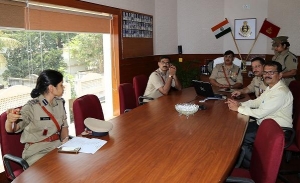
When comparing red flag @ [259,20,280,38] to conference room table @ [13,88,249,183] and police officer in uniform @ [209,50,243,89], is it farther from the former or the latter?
conference room table @ [13,88,249,183]

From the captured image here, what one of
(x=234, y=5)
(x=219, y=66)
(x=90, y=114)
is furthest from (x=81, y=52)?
(x=234, y=5)

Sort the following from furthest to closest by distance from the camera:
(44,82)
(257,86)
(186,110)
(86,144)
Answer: (257,86)
(186,110)
(44,82)
(86,144)

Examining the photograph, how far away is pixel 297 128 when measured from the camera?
8.52ft

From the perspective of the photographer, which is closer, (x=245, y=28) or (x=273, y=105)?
(x=273, y=105)

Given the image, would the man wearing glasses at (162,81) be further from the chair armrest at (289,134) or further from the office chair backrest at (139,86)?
the chair armrest at (289,134)

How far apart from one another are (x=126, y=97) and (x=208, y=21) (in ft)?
13.1

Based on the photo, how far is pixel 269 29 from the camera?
6.09 m

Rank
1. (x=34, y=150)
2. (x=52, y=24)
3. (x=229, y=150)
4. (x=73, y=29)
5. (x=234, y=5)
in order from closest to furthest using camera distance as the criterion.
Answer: (x=229, y=150) → (x=34, y=150) → (x=52, y=24) → (x=73, y=29) → (x=234, y=5)

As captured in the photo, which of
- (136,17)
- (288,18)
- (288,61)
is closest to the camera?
(288,61)

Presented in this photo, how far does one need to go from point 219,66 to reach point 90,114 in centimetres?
290

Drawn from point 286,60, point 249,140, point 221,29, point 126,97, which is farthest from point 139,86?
point 221,29

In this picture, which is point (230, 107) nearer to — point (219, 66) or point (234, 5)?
point (219, 66)

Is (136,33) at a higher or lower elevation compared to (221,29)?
lower

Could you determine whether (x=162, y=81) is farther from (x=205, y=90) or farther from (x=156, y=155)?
(x=156, y=155)
